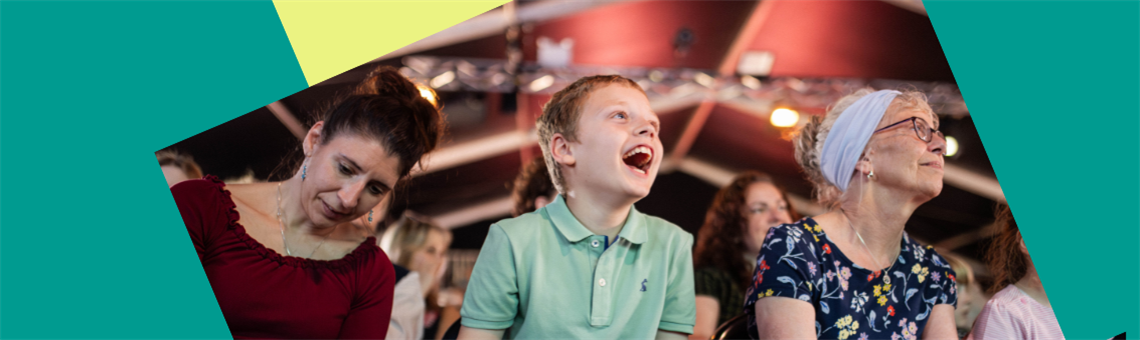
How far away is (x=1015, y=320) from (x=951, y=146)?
0.57 metres

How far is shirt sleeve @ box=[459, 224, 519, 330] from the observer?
2264mm

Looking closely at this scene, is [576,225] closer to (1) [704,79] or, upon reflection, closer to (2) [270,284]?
(1) [704,79]

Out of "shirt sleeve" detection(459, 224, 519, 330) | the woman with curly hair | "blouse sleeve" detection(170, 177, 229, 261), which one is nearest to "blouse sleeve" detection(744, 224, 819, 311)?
the woman with curly hair

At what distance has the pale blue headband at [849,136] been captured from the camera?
244 centimetres

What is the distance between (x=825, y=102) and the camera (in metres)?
2.58

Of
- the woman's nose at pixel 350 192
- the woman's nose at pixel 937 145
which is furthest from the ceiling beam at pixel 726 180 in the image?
the woman's nose at pixel 350 192

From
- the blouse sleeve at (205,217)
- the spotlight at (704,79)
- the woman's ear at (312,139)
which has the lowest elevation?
the spotlight at (704,79)

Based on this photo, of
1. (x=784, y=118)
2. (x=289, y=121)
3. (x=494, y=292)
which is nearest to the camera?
(x=494, y=292)

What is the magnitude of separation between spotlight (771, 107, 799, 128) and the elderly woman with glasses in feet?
0.15

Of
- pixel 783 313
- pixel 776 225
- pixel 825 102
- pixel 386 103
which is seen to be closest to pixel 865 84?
pixel 825 102

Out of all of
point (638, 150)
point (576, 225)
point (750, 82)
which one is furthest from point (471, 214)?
point (750, 82)

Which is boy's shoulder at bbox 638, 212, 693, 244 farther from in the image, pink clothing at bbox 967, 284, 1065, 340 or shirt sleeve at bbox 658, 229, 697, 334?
pink clothing at bbox 967, 284, 1065, 340

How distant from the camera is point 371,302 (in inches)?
92.0

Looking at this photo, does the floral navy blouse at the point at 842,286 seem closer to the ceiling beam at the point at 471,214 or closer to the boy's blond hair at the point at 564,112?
the boy's blond hair at the point at 564,112
